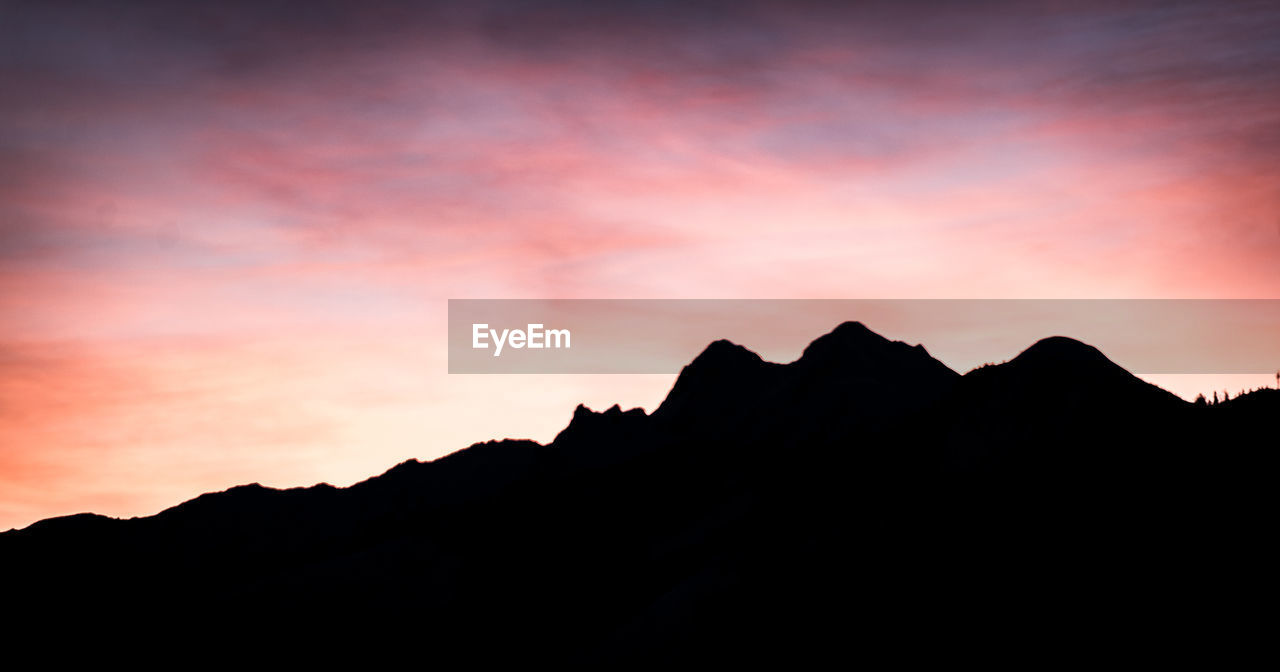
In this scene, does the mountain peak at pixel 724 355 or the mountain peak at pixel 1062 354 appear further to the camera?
the mountain peak at pixel 724 355

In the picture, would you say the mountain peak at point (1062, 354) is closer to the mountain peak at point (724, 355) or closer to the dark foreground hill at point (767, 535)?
the dark foreground hill at point (767, 535)

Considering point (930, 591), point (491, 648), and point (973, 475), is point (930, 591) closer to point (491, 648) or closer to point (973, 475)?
point (973, 475)

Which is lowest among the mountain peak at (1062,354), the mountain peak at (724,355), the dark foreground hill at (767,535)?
the dark foreground hill at (767,535)

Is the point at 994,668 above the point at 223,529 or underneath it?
underneath

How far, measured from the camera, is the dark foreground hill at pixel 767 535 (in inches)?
1585

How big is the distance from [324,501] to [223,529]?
7.36m

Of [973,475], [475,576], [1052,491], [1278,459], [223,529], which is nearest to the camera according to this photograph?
[1278,459]

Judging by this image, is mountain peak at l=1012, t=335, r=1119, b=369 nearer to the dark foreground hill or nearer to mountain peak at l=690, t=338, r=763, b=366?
the dark foreground hill

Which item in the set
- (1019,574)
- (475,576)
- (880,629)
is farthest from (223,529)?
(1019,574)

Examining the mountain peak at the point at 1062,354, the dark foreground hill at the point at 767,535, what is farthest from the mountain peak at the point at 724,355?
the mountain peak at the point at 1062,354

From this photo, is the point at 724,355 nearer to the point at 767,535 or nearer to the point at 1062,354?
the point at 767,535

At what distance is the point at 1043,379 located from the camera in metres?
52.0

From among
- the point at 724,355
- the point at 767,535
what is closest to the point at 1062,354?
the point at 767,535

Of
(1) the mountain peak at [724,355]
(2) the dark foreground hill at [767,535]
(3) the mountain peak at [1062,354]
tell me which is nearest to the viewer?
(2) the dark foreground hill at [767,535]
